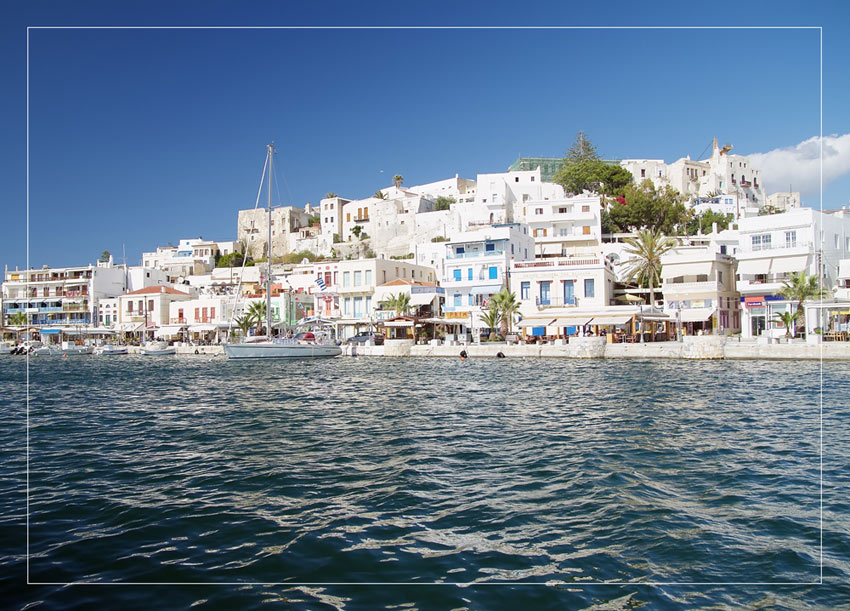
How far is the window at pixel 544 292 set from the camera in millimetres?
43094

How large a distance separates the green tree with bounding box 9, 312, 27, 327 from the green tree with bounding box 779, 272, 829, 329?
77375 mm

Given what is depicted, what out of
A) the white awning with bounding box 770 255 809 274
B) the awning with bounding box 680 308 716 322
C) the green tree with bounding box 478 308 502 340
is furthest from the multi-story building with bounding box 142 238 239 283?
the white awning with bounding box 770 255 809 274

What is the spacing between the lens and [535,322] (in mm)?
38125

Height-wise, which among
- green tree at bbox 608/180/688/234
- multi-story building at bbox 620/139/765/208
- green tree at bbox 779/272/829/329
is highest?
multi-story building at bbox 620/139/765/208

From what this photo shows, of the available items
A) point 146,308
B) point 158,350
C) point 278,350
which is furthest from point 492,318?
point 146,308

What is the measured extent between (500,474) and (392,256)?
6795 centimetres

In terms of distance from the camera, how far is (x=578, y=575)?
18.6 feet

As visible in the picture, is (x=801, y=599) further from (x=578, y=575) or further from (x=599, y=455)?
(x=599, y=455)

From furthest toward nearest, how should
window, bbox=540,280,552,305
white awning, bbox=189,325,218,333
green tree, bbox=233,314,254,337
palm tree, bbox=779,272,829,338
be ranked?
1. white awning, bbox=189,325,218,333
2. green tree, bbox=233,314,254,337
3. window, bbox=540,280,552,305
4. palm tree, bbox=779,272,829,338

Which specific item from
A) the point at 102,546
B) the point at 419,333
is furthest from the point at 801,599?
the point at 419,333

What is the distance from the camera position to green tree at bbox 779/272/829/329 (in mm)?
34250

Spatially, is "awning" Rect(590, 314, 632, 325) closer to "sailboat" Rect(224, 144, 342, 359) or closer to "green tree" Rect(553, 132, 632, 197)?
"sailboat" Rect(224, 144, 342, 359)

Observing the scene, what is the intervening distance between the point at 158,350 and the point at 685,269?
138 ft

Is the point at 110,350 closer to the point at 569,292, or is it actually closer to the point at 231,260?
the point at 231,260
